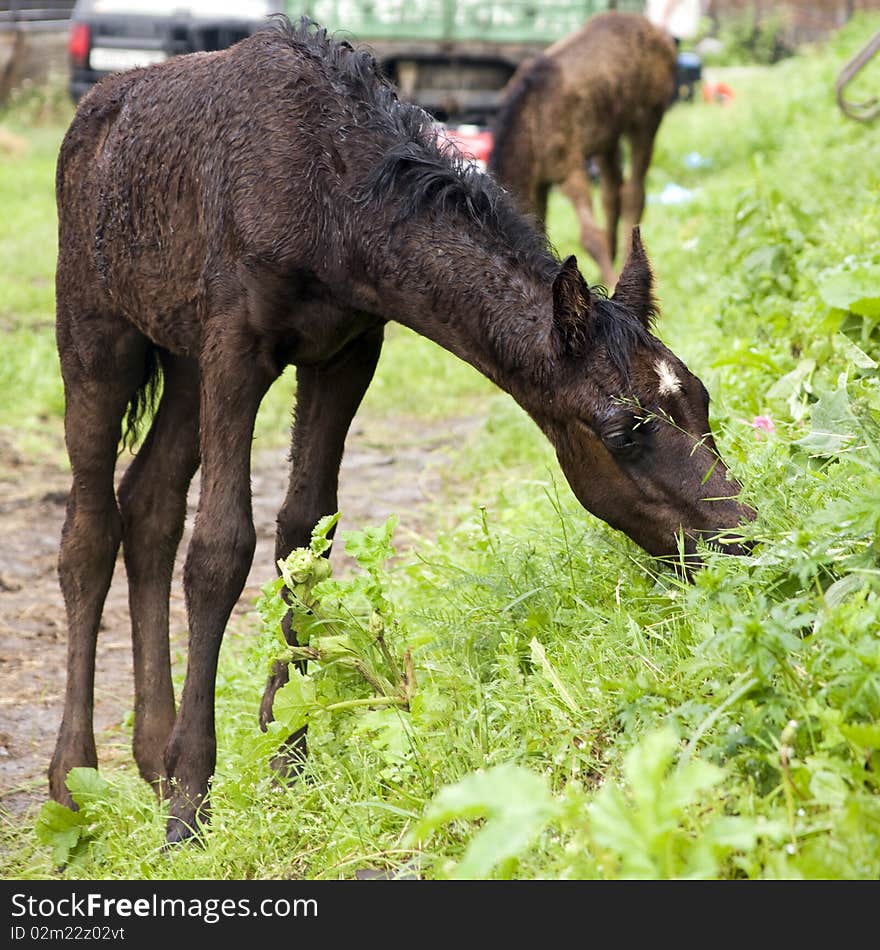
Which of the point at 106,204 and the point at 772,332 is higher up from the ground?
the point at 106,204

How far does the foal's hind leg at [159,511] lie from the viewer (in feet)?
15.9

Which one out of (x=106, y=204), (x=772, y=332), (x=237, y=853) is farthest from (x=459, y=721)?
(x=772, y=332)

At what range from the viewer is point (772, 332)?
5902mm

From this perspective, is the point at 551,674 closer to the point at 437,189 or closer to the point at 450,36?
the point at 437,189

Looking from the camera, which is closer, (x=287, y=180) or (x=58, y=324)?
(x=287, y=180)

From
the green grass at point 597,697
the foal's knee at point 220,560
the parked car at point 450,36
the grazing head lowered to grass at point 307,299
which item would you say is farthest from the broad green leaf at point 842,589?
the parked car at point 450,36

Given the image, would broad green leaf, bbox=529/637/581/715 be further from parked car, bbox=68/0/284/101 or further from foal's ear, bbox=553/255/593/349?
parked car, bbox=68/0/284/101

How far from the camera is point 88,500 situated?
482 cm

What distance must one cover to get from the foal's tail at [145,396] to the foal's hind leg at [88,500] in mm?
53

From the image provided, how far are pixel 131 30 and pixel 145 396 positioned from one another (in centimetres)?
1231

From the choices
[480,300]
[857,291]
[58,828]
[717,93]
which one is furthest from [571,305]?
[717,93]

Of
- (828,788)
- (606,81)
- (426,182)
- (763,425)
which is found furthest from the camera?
(606,81)
